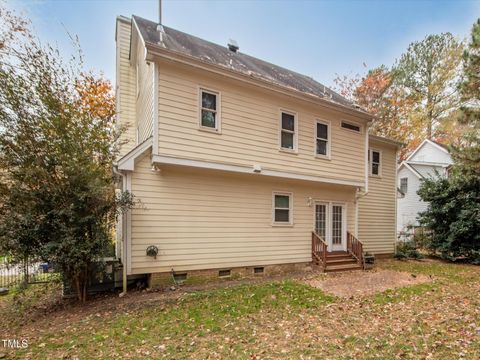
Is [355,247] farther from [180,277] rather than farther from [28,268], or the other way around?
[28,268]

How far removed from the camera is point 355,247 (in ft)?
33.7

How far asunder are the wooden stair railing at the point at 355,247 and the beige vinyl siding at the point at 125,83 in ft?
31.5

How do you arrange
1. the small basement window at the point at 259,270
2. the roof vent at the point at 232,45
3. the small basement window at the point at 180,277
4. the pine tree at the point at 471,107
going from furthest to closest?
the roof vent at the point at 232,45
the pine tree at the point at 471,107
the small basement window at the point at 259,270
the small basement window at the point at 180,277

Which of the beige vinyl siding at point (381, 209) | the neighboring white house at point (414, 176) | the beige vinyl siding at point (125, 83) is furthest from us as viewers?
the neighboring white house at point (414, 176)

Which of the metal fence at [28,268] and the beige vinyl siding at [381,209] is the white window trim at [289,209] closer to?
the beige vinyl siding at [381,209]

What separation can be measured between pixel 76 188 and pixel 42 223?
3.16 ft

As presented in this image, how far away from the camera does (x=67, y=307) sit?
21.0 feet

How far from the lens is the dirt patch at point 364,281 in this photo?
6.95 m

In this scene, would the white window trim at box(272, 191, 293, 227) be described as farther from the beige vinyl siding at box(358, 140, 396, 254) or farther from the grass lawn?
the beige vinyl siding at box(358, 140, 396, 254)

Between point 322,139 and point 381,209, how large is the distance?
5372mm

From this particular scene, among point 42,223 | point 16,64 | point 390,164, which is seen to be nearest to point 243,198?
point 42,223

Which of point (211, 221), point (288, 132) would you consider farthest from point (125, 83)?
point (211, 221)

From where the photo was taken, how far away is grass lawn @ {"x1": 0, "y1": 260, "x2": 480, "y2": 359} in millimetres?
3912

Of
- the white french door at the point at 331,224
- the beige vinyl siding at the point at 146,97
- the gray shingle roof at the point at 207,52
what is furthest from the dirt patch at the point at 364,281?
the beige vinyl siding at the point at 146,97
